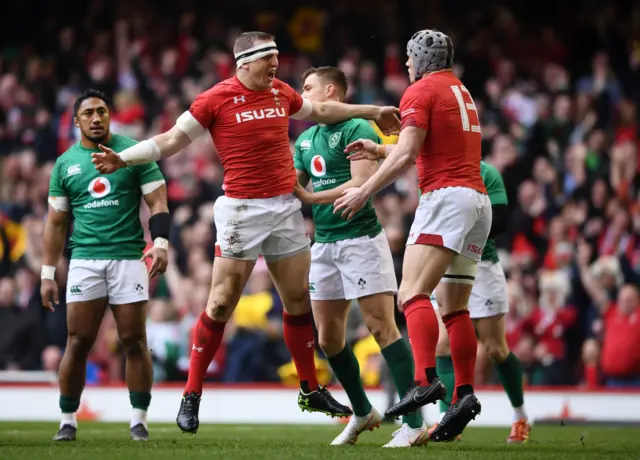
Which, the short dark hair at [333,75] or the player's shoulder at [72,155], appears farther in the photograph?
the player's shoulder at [72,155]

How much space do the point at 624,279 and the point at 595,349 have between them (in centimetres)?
106

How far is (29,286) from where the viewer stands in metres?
15.1

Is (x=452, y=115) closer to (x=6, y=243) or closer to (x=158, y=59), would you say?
(x=6, y=243)

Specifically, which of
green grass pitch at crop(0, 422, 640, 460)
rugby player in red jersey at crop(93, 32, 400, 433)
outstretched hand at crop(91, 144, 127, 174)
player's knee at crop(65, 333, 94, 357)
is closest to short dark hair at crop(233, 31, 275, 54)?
rugby player in red jersey at crop(93, 32, 400, 433)

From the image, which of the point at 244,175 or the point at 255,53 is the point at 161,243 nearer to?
the point at 244,175

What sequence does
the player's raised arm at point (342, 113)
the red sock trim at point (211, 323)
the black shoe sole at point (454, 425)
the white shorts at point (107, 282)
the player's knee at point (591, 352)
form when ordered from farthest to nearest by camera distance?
1. the player's knee at point (591, 352)
2. the white shorts at point (107, 282)
3. the player's raised arm at point (342, 113)
4. the red sock trim at point (211, 323)
5. the black shoe sole at point (454, 425)

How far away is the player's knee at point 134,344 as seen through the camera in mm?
9523

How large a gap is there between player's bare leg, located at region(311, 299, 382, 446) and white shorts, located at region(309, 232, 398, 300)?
0.10 m

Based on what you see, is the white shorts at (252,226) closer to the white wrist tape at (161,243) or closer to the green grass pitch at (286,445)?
the white wrist tape at (161,243)

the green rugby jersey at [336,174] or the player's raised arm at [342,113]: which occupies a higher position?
the player's raised arm at [342,113]

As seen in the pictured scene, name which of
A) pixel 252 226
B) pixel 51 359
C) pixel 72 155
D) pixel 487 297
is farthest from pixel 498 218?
pixel 51 359

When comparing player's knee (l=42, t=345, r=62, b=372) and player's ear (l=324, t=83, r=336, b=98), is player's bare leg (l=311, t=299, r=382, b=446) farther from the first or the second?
player's knee (l=42, t=345, r=62, b=372)

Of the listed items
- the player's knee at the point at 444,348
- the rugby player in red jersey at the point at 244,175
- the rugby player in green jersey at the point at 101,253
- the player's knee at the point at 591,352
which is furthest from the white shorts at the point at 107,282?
the player's knee at the point at 591,352

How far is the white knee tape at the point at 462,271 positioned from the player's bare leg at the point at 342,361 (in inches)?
37.8
